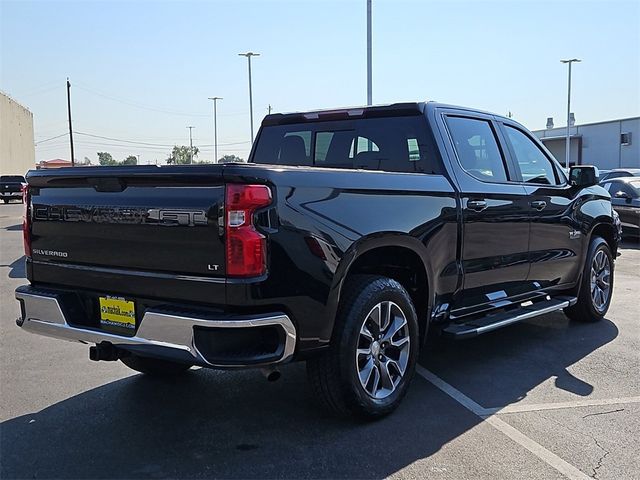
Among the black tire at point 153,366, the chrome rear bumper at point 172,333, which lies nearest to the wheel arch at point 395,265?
the chrome rear bumper at point 172,333

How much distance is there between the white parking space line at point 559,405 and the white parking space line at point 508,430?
9 centimetres

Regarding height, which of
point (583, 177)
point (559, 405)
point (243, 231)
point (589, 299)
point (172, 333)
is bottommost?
point (559, 405)

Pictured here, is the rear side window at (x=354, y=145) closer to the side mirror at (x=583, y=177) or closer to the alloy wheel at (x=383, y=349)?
the alloy wheel at (x=383, y=349)

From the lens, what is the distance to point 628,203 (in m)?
13.2

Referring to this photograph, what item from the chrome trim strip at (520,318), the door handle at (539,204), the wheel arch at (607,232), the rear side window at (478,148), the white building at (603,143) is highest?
the white building at (603,143)

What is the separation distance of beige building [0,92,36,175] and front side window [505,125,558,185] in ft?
145

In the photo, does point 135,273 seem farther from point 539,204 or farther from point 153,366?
point 539,204

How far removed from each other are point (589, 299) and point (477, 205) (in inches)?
96.3

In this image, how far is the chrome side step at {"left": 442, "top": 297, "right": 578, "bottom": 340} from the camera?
4352mm

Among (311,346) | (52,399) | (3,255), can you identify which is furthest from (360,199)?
(3,255)

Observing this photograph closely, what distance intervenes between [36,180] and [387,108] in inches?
101

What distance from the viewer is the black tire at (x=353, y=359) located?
3.54 m

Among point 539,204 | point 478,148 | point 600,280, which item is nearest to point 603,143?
point 600,280

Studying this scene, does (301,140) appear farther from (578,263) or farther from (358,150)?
(578,263)
